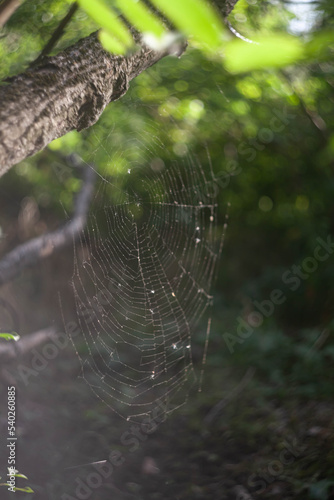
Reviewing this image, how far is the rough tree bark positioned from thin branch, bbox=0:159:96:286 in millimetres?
1461

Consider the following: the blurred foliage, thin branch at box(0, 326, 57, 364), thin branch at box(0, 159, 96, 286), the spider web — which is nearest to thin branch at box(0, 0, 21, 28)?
the blurred foliage

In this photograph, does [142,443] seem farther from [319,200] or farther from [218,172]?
[218,172]

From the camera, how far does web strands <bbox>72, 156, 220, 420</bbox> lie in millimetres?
3340

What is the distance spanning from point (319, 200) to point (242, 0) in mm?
2662

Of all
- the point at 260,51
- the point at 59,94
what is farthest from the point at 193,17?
the point at 59,94

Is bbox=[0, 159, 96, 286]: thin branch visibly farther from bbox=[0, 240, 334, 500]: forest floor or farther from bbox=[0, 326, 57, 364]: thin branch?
bbox=[0, 240, 334, 500]: forest floor

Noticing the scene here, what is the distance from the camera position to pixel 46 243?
3.17 m

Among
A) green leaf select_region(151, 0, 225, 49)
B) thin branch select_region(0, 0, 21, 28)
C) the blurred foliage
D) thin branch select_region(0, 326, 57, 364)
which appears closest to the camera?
green leaf select_region(151, 0, 225, 49)

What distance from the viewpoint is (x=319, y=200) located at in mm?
4066

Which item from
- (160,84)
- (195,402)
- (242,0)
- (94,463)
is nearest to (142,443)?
(94,463)

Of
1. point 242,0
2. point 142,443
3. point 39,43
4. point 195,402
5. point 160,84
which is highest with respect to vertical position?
point 39,43

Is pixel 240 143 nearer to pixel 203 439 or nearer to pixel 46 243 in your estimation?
pixel 46 243

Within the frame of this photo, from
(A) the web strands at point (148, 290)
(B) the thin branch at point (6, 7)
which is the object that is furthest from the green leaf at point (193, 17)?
(A) the web strands at point (148, 290)

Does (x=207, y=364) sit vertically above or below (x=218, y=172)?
below
